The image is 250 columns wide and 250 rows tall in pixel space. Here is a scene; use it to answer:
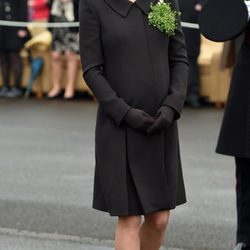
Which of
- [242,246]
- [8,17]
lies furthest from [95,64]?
[8,17]

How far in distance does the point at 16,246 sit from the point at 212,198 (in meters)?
1.78

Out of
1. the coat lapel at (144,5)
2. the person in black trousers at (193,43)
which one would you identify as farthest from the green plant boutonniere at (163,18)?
the person in black trousers at (193,43)

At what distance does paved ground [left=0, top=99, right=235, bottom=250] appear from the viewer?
509 centimetres

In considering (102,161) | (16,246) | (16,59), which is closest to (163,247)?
(16,246)

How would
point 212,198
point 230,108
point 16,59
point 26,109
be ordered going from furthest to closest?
point 16,59 → point 26,109 → point 212,198 → point 230,108

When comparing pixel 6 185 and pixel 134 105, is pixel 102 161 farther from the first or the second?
pixel 6 185

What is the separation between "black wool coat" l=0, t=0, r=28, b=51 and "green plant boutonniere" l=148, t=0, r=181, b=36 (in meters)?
7.95

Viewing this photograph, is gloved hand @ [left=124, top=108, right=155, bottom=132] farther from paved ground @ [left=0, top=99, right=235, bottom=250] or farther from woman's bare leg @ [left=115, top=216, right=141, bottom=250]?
paved ground @ [left=0, top=99, right=235, bottom=250]

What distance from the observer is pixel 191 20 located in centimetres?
1025

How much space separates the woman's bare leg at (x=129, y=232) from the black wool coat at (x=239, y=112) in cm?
75

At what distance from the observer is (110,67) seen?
3660 millimetres

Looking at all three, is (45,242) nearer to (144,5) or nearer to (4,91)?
(144,5)

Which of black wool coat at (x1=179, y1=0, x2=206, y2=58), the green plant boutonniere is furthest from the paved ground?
the green plant boutonniere

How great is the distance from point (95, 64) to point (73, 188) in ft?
9.29
